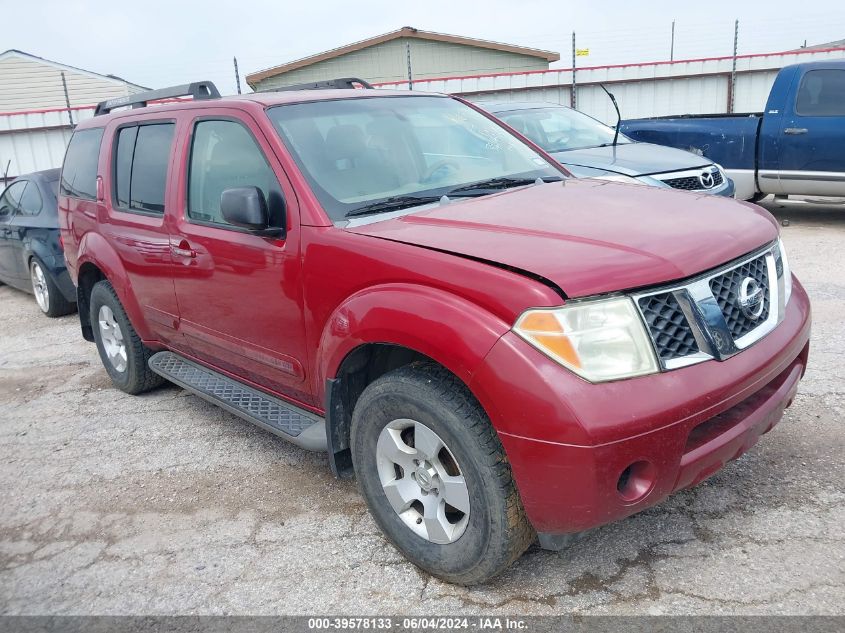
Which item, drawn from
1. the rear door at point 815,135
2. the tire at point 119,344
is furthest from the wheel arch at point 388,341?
the rear door at point 815,135

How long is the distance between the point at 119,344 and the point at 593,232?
3656mm

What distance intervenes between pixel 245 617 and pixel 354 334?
3.63ft

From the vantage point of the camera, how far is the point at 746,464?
11.0 ft

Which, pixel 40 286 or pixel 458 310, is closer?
pixel 458 310

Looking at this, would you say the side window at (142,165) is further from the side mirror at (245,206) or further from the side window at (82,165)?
the side mirror at (245,206)

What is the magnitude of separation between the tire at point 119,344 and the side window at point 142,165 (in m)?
0.71

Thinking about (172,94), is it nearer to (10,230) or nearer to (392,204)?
(392,204)

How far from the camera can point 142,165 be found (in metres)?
4.30

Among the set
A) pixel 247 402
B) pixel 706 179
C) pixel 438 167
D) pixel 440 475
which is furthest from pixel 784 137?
pixel 440 475

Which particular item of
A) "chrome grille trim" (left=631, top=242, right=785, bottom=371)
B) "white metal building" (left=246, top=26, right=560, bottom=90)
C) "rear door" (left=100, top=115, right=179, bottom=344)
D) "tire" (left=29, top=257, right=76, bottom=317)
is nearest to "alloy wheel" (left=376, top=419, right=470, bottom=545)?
"chrome grille trim" (left=631, top=242, right=785, bottom=371)

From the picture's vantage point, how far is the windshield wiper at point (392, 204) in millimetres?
3082

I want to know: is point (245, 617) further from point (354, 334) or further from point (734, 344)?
point (734, 344)

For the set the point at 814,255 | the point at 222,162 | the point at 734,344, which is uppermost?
the point at 222,162

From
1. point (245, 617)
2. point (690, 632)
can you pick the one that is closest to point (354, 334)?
point (245, 617)
